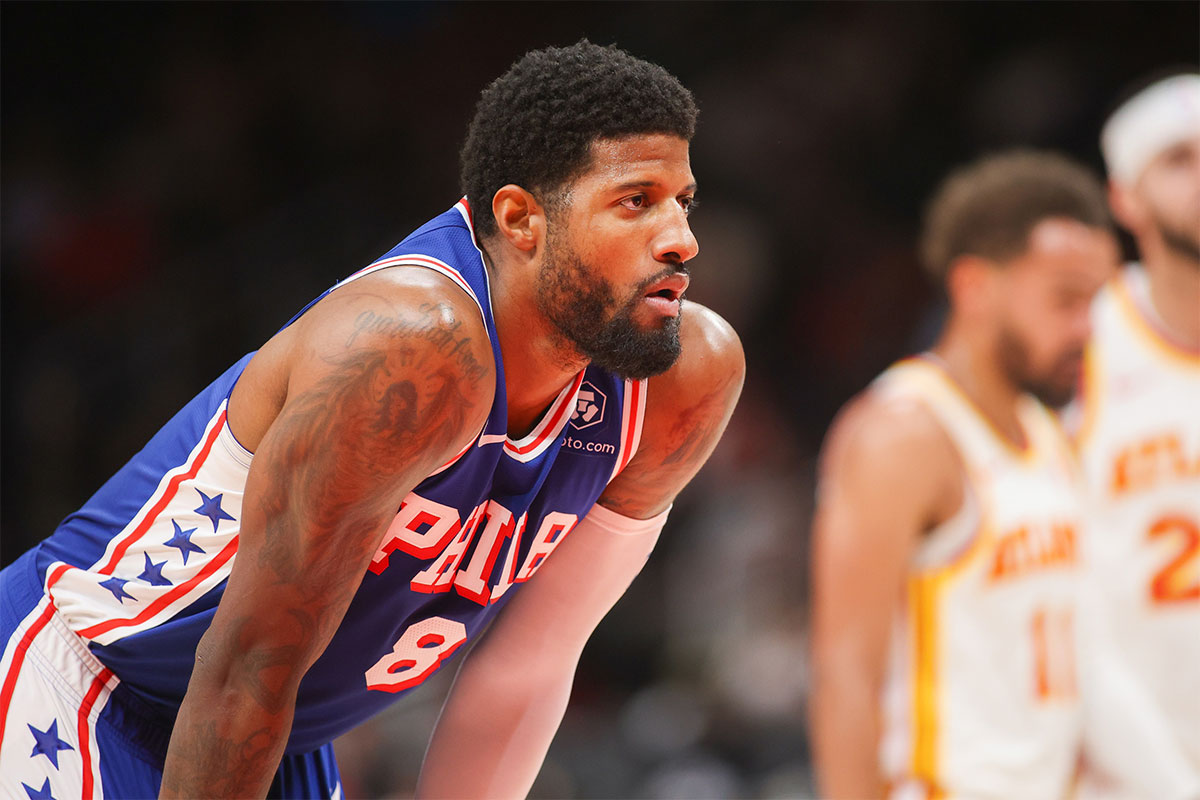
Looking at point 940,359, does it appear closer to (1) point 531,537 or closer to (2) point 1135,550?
(2) point 1135,550

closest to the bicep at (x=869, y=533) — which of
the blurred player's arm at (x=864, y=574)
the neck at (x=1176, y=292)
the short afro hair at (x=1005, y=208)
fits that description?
the blurred player's arm at (x=864, y=574)

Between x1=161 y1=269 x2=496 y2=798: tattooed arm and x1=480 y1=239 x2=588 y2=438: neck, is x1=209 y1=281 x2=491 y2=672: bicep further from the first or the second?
x1=480 y1=239 x2=588 y2=438: neck

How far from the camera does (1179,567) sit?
12.8 feet

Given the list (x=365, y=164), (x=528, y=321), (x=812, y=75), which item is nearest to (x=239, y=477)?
(x=528, y=321)

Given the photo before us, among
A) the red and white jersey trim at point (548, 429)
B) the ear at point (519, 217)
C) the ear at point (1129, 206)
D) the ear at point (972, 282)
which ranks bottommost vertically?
the red and white jersey trim at point (548, 429)

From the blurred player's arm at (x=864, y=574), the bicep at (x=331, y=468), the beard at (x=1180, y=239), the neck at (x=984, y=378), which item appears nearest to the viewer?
the bicep at (x=331, y=468)

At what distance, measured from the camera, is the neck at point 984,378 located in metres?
3.65

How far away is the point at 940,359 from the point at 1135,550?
837 millimetres

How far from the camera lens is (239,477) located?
6.58ft

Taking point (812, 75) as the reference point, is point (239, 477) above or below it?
below

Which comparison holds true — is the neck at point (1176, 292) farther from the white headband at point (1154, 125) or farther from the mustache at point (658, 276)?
the mustache at point (658, 276)

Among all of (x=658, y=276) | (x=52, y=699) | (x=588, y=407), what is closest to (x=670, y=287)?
(x=658, y=276)

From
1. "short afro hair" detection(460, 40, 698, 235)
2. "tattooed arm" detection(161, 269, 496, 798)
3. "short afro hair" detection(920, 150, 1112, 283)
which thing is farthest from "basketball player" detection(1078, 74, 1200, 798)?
"tattooed arm" detection(161, 269, 496, 798)

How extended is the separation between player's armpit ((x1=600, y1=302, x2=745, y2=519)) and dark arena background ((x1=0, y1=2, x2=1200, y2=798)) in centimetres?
328
